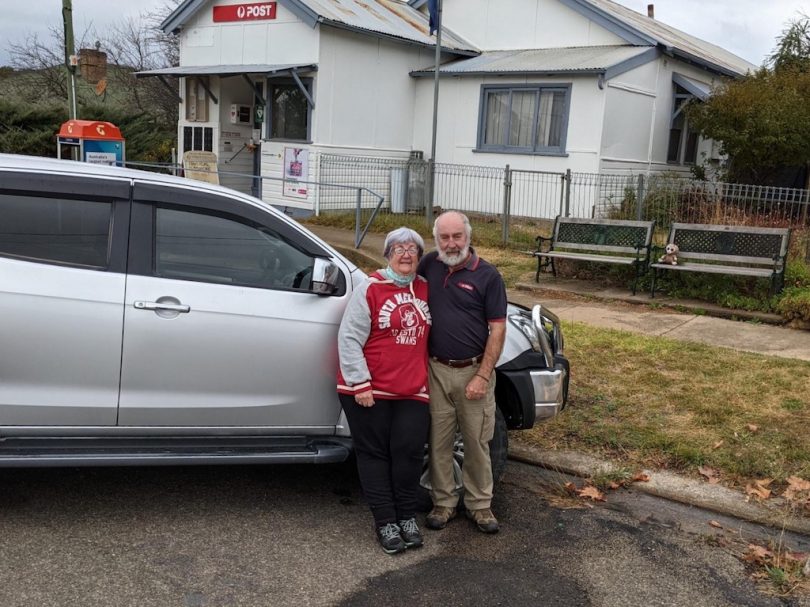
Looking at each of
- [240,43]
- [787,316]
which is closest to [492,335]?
[787,316]

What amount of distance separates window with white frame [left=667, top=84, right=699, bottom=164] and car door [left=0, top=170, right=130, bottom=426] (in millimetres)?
15898

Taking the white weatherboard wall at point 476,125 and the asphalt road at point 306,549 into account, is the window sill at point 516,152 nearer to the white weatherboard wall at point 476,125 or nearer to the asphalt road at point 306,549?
the white weatherboard wall at point 476,125

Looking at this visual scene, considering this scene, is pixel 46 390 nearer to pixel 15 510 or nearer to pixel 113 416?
pixel 113 416

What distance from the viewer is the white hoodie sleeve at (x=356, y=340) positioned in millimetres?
3990

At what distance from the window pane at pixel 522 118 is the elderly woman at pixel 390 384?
13.4 meters

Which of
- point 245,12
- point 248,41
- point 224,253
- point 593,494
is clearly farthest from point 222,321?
point 245,12

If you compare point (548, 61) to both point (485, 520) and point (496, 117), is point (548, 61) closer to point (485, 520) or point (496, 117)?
point (496, 117)

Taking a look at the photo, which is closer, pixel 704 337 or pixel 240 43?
pixel 704 337

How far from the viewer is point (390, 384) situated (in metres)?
4.03

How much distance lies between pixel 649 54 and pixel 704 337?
9.91 metres

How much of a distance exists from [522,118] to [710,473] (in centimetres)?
1282

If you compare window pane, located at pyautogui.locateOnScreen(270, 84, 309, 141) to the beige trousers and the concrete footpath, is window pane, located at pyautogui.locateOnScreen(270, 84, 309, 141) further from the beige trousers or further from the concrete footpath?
the beige trousers

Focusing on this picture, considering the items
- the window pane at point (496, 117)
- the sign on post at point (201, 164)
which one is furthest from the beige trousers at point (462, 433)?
the window pane at point (496, 117)

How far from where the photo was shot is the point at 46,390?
394 centimetres
